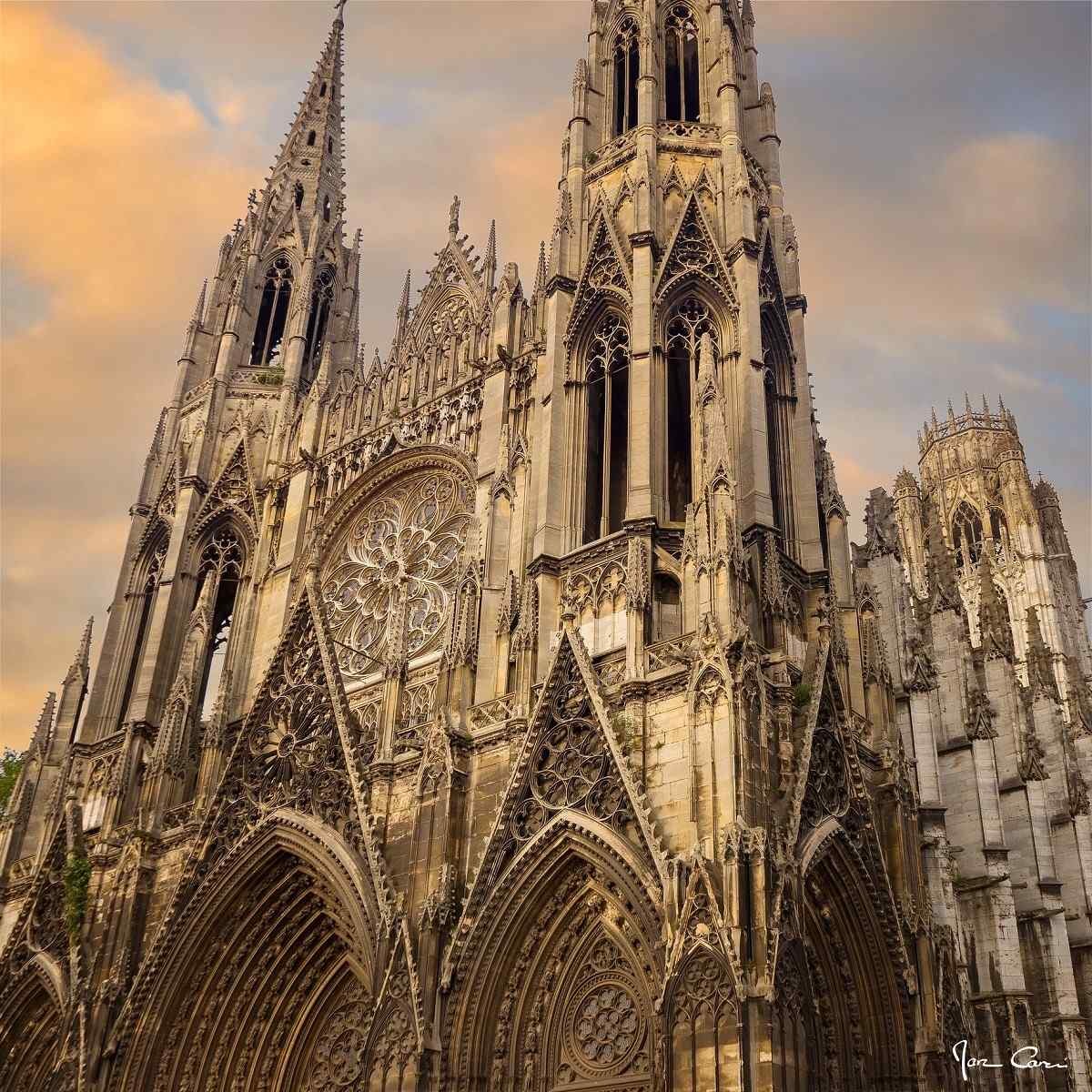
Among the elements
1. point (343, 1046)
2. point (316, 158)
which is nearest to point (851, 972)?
point (343, 1046)

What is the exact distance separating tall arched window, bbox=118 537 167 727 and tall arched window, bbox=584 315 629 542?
11.5m

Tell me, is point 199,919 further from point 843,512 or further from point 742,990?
point 843,512

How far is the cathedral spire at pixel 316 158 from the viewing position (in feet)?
121

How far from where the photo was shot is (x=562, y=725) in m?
18.9

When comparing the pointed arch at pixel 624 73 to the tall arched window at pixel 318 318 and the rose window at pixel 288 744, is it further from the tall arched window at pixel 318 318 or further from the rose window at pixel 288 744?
the rose window at pixel 288 744

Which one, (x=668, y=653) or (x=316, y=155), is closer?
(x=668, y=653)

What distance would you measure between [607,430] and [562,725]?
6.47 meters

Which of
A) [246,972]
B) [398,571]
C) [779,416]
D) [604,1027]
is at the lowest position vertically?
[604,1027]

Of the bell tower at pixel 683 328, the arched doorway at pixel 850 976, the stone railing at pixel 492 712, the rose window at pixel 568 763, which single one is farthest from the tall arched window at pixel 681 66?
the arched doorway at pixel 850 976

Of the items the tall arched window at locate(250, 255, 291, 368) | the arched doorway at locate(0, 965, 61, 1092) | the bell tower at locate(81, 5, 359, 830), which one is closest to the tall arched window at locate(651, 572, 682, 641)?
the bell tower at locate(81, 5, 359, 830)

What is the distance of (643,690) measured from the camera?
60.4 feet

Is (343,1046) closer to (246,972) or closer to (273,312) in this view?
(246,972)

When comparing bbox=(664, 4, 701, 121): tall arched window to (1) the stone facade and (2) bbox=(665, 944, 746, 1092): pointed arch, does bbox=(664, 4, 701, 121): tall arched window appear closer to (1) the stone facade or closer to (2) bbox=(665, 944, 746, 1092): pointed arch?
(1) the stone facade

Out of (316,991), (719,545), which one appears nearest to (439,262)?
(719,545)
